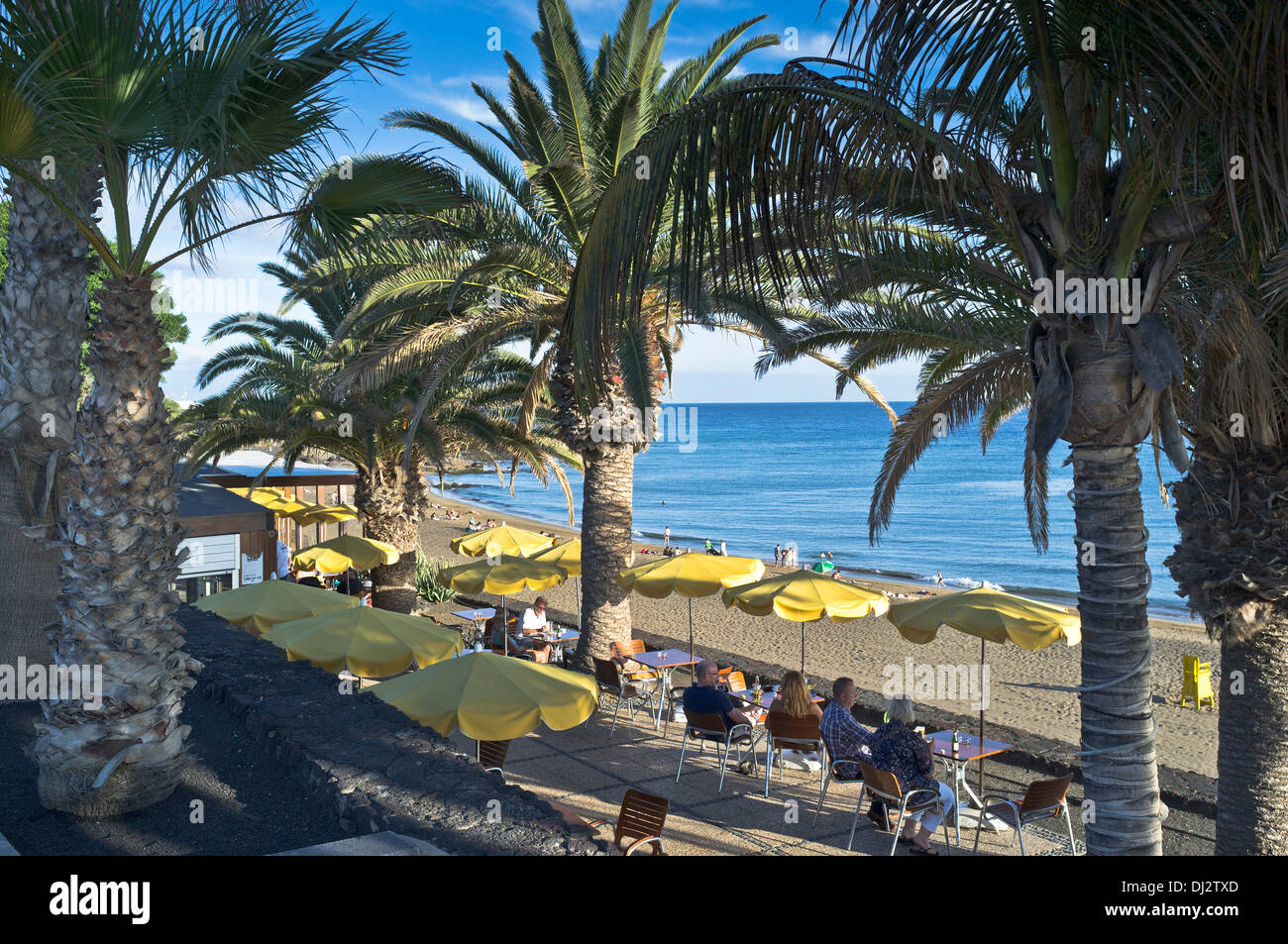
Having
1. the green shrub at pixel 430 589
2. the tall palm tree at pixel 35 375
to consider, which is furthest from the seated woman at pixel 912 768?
the green shrub at pixel 430 589

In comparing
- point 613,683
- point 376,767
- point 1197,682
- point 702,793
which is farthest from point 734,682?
point 1197,682

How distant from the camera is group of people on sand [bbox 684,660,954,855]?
7.33 m

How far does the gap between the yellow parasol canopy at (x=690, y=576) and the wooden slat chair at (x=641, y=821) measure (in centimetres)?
460

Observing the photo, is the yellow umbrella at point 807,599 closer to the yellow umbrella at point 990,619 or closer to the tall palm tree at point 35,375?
the yellow umbrella at point 990,619

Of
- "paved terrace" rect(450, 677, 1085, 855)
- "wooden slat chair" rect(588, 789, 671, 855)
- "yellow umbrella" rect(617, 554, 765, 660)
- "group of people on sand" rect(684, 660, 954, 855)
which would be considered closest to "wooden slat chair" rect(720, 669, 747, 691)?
"yellow umbrella" rect(617, 554, 765, 660)

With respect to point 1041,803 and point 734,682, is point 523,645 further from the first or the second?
point 1041,803

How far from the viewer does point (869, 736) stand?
8.13 meters

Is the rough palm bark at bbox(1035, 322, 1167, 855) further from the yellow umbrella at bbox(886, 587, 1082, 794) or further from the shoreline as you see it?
the shoreline

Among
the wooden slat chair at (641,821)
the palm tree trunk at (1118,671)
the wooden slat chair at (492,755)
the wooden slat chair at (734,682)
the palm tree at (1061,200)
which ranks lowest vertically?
the wooden slat chair at (734,682)

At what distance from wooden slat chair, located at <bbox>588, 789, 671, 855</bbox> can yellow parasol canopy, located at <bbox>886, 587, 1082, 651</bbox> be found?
12.0 ft

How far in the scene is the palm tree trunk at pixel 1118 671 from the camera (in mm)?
3762

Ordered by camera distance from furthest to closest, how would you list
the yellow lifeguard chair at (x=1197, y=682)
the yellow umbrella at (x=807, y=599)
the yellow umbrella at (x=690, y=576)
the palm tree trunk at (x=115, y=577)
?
the yellow lifeguard chair at (x=1197, y=682) < the yellow umbrella at (x=690, y=576) < the yellow umbrella at (x=807, y=599) < the palm tree trunk at (x=115, y=577)

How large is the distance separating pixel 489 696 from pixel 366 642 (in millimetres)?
1817
